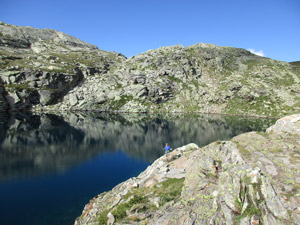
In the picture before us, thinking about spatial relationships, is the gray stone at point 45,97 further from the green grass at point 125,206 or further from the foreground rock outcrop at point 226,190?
the green grass at point 125,206

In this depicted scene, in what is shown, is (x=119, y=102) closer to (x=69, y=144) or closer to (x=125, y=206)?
(x=69, y=144)

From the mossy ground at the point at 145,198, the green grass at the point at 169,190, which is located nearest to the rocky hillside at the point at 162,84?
the green grass at the point at 169,190

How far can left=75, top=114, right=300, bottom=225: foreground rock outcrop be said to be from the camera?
40.1 feet

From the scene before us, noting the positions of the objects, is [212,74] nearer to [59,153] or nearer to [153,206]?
[59,153]

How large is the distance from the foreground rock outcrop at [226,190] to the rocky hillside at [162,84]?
4498 inches

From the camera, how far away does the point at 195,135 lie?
6988 cm

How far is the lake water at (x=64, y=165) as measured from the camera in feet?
81.8

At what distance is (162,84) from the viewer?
159m

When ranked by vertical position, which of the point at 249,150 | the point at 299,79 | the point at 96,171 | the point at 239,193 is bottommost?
the point at 96,171

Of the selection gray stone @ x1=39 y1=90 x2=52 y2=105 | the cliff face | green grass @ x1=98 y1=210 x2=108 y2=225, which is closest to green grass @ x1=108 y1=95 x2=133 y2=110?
the cliff face

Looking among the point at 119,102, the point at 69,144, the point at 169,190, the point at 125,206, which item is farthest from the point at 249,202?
the point at 119,102

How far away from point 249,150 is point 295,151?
4.04m

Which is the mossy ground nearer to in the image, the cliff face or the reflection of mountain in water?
the reflection of mountain in water

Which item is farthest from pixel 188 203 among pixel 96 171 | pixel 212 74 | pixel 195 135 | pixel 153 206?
pixel 212 74
